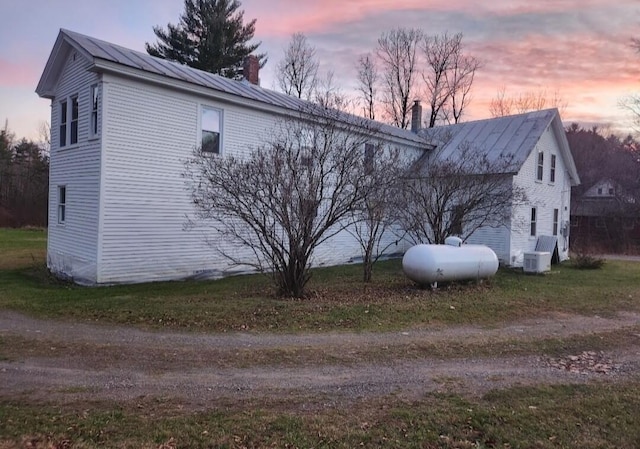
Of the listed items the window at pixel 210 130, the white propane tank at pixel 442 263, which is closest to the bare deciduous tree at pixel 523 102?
the white propane tank at pixel 442 263

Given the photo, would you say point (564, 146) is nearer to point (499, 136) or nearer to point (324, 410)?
point (499, 136)

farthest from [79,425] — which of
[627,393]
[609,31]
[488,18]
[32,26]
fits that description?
[609,31]

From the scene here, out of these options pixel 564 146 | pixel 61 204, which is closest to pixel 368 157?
pixel 61 204

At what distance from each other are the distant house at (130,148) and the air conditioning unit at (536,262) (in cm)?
982

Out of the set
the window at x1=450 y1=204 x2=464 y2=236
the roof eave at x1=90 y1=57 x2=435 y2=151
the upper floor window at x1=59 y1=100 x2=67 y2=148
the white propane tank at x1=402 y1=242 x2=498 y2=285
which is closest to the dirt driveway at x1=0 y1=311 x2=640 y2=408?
the white propane tank at x1=402 y1=242 x2=498 y2=285

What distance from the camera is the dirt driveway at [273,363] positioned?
4.79m

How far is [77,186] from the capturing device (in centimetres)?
1255

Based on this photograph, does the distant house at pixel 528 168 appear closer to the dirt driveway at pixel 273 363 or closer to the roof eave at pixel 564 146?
the roof eave at pixel 564 146

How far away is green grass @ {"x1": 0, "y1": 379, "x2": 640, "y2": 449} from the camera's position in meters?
3.60

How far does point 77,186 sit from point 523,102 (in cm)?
3882

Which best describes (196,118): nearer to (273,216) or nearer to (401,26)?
(273,216)

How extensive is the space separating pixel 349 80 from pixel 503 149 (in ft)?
80.9

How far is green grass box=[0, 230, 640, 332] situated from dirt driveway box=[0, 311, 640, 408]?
64 centimetres

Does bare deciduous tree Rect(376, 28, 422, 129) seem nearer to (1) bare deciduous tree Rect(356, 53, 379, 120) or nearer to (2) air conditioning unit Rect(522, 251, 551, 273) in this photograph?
(1) bare deciduous tree Rect(356, 53, 379, 120)
